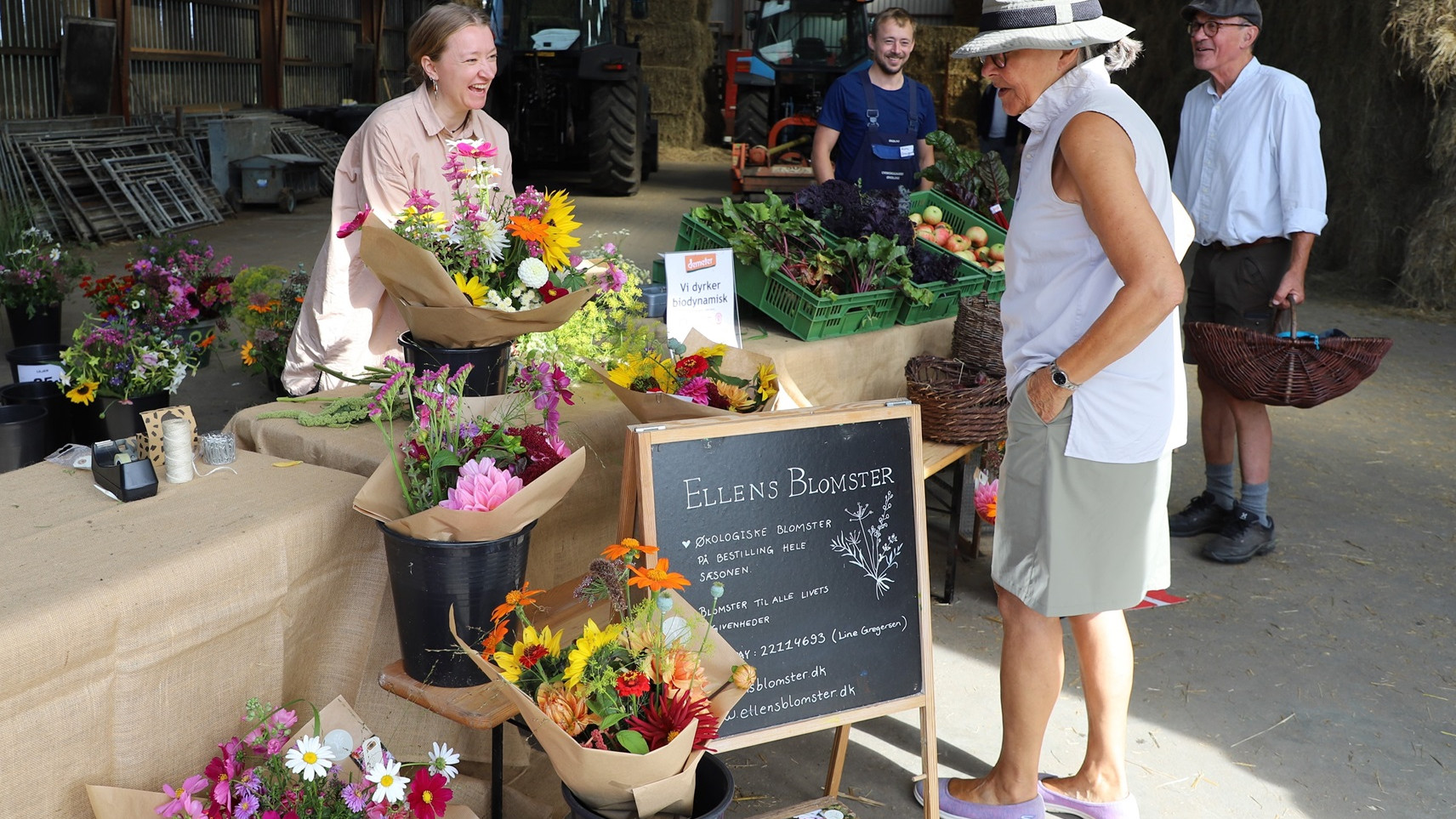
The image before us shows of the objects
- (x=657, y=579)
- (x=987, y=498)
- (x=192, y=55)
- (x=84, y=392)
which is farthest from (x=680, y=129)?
(x=657, y=579)

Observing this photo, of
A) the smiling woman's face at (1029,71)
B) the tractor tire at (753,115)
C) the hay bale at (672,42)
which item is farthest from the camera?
the hay bale at (672,42)

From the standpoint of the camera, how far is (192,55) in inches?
468

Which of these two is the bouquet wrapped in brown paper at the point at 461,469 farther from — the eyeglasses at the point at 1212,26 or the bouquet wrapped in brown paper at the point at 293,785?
the eyeglasses at the point at 1212,26

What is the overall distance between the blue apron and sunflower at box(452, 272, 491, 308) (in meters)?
2.80

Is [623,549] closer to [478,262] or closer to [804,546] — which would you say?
[804,546]

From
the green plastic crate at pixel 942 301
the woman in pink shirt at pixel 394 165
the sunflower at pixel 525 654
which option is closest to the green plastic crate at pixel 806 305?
the green plastic crate at pixel 942 301

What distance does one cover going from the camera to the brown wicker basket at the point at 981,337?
3420 millimetres

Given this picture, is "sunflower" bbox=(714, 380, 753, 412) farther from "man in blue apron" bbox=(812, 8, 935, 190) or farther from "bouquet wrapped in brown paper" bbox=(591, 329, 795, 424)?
"man in blue apron" bbox=(812, 8, 935, 190)

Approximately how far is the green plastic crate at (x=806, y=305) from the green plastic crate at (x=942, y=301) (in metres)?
0.13

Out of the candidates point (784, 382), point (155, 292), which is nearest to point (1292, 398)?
point (784, 382)

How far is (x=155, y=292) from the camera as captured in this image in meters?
4.05

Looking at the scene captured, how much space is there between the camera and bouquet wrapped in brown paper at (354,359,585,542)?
172 cm

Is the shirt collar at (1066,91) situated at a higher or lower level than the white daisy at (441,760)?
higher

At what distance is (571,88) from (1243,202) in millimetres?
9192
